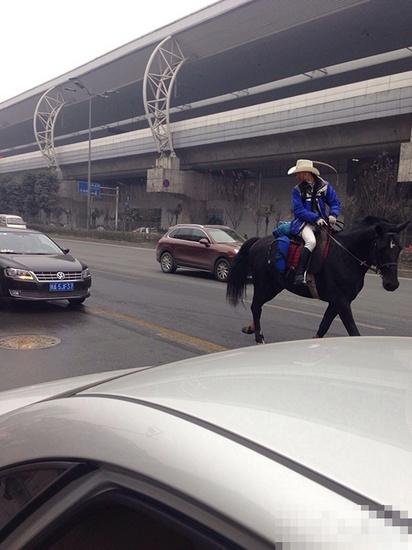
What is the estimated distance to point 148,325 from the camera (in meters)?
8.03

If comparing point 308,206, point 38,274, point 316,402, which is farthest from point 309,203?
point 316,402

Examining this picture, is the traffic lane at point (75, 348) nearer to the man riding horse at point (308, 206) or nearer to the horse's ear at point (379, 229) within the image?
the man riding horse at point (308, 206)

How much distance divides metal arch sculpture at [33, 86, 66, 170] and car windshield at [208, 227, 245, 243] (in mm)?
49460

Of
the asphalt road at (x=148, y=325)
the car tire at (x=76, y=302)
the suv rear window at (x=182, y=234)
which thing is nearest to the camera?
the asphalt road at (x=148, y=325)

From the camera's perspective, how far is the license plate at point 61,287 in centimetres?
873

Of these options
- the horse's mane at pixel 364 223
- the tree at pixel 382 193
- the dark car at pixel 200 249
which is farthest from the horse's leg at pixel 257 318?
the tree at pixel 382 193

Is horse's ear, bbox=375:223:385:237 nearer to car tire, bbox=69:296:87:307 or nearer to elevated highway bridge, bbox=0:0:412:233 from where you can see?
car tire, bbox=69:296:87:307

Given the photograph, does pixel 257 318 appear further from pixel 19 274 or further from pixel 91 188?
pixel 91 188

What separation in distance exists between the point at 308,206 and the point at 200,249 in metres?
9.18

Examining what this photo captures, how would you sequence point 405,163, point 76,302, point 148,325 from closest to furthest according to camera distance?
point 148,325, point 76,302, point 405,163

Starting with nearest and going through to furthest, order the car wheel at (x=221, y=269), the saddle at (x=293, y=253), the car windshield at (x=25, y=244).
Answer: the saddle at (x=293, y=253)
the car windshield at (x=25, y=244)
the car wheel at (x=221, y=269)

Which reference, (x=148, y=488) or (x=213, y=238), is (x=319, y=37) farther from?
(x=148, y=488)

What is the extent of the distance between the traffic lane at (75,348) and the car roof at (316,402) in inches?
152

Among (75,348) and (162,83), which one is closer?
(75,348)
